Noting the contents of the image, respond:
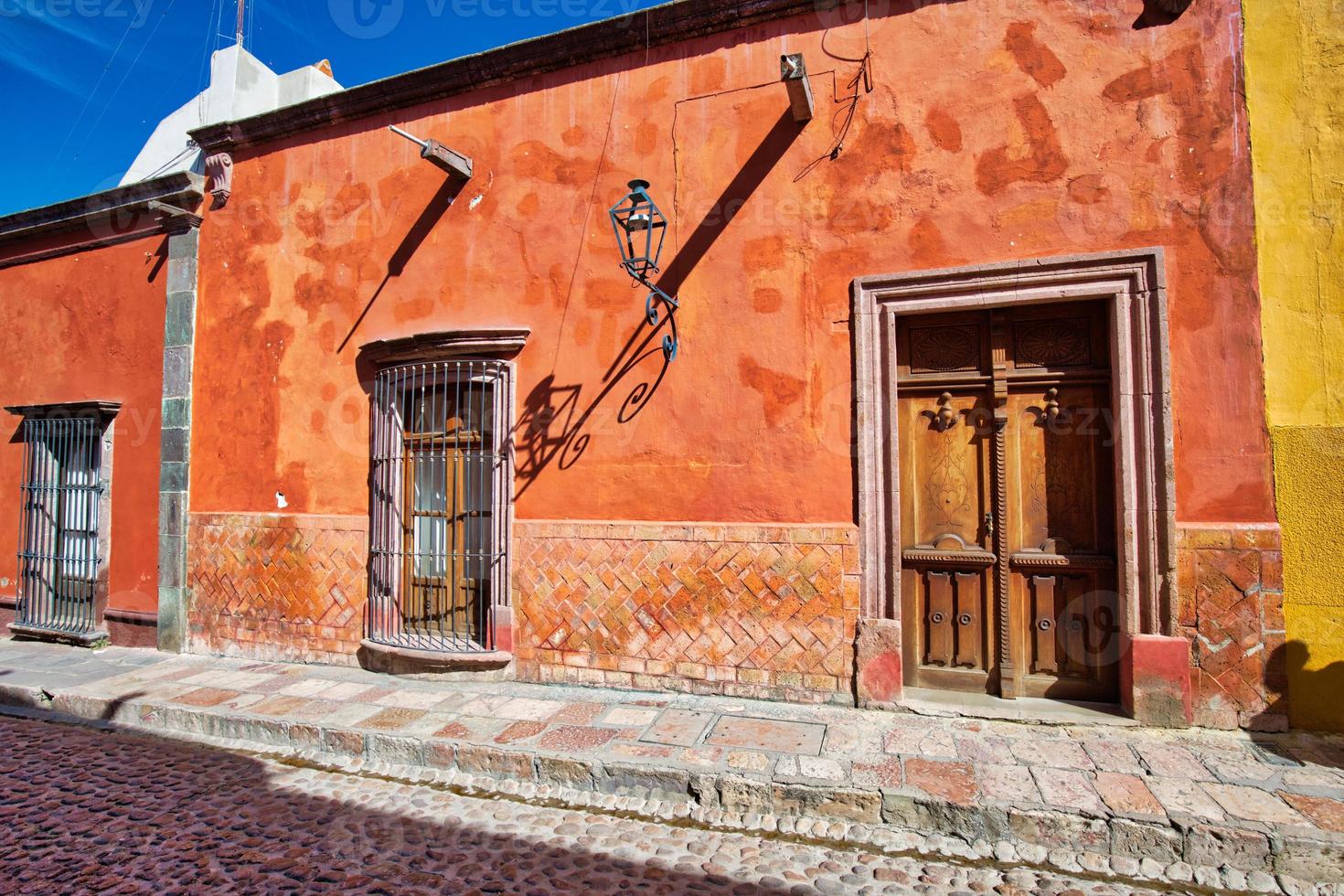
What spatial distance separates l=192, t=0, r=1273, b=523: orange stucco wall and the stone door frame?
4.6 inches

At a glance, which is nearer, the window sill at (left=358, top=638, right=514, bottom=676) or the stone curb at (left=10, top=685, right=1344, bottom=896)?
the stone curb at (left=10, top=685, right=1344, bottom=896)

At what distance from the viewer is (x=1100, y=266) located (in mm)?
4605

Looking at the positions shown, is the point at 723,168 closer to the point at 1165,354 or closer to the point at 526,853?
the point at 1165,354

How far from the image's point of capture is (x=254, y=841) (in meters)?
3.57

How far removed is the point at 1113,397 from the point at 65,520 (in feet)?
32.8

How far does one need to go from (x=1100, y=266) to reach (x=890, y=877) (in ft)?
12.2

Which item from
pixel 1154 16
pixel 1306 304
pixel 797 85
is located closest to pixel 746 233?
pixel 797 85

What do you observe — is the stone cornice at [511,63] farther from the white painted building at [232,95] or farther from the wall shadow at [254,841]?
the wall shadow at [254,841]

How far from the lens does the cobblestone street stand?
3162 mm

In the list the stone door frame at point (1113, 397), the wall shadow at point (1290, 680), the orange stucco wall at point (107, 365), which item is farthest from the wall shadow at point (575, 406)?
the orange stucco wall at point (107, 365)

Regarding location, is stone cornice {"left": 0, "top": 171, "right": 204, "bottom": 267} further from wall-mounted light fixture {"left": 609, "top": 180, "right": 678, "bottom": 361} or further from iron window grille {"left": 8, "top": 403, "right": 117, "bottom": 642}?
wall-mounted light fixture {"left": 609, "top": 180, "right": 678, "bottom": 361}

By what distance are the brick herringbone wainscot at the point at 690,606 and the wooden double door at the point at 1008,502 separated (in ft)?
1.83

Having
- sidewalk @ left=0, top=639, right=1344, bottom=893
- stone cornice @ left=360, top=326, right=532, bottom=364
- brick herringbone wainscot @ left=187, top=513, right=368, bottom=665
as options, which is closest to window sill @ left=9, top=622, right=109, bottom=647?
brick herringbone wainscot @ left=187, top=513, right=368, bottom=665

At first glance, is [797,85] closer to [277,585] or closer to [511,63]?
[511,63]
